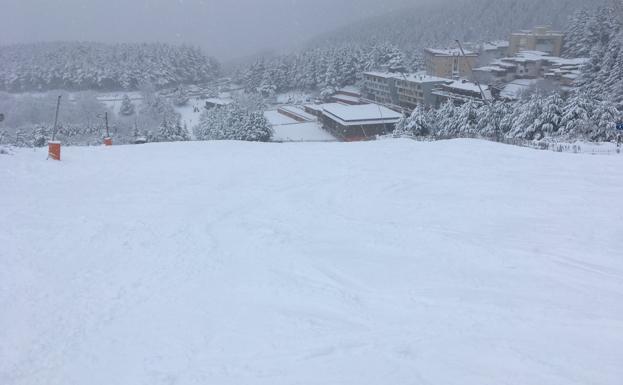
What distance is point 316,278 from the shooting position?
15.8ft

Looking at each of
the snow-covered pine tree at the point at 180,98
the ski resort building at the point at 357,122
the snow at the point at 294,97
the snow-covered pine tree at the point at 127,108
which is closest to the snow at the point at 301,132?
the ski resort building at the point at 357,122

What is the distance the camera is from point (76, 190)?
795cm

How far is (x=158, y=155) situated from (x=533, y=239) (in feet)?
28.7

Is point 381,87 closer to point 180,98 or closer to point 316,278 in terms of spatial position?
point 180,98

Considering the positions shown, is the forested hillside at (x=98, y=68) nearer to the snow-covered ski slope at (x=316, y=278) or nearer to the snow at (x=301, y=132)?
the snow at (x=301, y=132)

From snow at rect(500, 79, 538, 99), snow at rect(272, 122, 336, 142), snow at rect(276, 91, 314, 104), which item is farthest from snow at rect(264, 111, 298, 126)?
snow at rect(500, 79, 538, 99)

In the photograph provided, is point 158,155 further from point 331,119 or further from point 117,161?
point 331,119

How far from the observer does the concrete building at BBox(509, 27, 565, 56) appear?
168ft

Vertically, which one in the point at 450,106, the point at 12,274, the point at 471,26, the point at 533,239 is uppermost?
the point at 471,26

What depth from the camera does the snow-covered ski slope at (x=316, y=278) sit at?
3514mm

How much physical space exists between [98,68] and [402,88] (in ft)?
146

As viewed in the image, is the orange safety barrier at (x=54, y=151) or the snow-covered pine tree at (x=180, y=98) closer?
the orange safety barrier at (x=54, y=151)

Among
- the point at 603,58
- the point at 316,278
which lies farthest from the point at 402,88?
the point at 316,278

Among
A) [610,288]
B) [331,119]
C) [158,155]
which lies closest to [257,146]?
[158,155]
